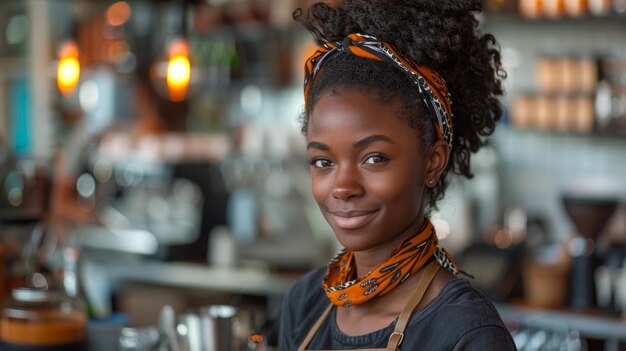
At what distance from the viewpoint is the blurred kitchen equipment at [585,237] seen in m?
3.30

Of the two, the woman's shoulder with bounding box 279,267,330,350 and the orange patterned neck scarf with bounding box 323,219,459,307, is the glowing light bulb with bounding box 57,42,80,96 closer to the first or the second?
the woman's shoulder with bounding box 279,267,330,350

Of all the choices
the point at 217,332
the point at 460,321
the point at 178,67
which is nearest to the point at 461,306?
the point at 460,321

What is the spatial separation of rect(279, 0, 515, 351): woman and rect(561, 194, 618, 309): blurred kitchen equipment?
86.8 inches

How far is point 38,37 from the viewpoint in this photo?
6.58m

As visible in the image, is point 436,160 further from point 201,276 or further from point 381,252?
point 201,276

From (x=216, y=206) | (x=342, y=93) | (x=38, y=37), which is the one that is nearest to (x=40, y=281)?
(x=342, y=93)

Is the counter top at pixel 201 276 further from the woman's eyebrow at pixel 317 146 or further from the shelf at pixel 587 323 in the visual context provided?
the woman's eyebrow at pixel 317 146

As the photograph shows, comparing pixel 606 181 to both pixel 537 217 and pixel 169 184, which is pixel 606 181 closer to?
pixel 537 217

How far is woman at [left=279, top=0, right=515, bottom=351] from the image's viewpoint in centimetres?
113

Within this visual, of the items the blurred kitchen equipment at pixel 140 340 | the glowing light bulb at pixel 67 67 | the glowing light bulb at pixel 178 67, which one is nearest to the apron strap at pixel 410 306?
the blurred kitchen equipment at pixel 140 340

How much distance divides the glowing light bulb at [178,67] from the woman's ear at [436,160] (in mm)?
2624

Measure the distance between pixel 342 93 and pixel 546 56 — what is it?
350cm

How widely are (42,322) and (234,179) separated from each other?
2986mm

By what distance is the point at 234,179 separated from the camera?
499 centimetres
